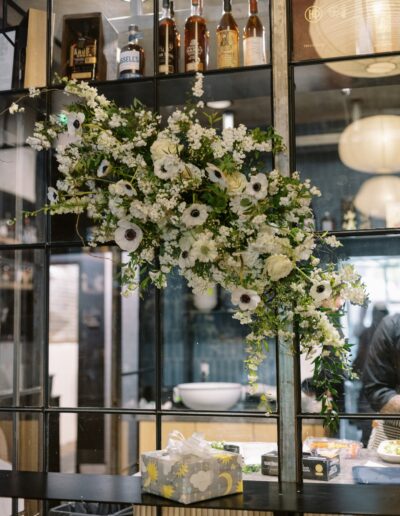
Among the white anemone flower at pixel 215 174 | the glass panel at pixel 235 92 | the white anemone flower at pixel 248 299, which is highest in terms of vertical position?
the glass panel at pixel 235 92

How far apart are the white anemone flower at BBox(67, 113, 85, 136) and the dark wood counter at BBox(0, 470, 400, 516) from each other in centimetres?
97

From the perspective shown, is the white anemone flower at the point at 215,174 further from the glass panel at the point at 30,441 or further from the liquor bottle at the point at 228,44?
the glass panel at the point at 30,441

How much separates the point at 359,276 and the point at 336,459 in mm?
540

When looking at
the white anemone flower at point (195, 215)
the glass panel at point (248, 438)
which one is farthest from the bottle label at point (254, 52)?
the glass panel at point (248, 438)

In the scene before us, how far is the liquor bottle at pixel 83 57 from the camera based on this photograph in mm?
2324

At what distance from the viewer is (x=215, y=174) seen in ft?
5.85

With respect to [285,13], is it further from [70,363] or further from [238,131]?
[70,363]

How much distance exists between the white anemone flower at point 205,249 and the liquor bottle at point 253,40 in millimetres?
710

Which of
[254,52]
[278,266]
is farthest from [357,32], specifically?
[278,266]

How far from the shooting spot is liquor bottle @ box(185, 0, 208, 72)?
2.21 m

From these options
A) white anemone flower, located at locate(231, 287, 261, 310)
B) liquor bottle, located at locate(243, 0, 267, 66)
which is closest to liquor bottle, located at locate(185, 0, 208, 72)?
liquor bottle, located at locate(243, 0, 267, 66)

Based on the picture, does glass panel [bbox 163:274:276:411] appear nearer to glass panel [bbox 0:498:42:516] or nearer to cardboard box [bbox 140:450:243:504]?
glass panel [bbox 0:498:42:516]

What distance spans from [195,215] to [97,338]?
4311mm

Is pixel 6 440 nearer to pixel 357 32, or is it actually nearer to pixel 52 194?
pixel 52 194
